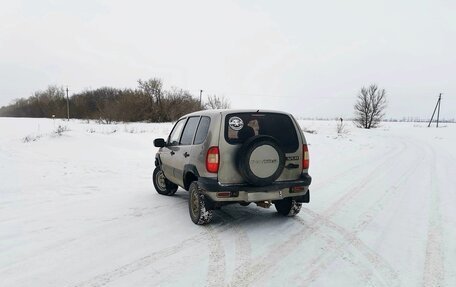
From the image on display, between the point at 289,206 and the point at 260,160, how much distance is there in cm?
133

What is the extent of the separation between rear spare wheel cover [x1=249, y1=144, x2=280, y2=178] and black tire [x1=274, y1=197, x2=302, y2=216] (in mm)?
992

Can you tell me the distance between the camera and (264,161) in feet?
16.8

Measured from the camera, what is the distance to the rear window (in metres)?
5.28

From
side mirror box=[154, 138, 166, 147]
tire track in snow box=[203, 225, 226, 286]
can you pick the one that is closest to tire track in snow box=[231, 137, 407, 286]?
tire track in snow box=[203, 225, 226, 286]

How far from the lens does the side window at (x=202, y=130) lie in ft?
18.3

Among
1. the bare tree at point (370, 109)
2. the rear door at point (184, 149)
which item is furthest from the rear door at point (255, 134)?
the bare tree at point (370, 109)

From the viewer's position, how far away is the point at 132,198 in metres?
7.43

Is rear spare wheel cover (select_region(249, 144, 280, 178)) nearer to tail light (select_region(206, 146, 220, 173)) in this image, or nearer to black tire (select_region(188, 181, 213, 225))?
tail light (select_region(206, 146, 220, 173))

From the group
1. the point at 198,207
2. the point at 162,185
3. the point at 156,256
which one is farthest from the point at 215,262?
the point at 162,185

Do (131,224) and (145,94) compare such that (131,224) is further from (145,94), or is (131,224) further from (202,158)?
(145,94)

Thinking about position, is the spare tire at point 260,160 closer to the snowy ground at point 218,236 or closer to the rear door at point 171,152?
the snowy ground at point 218,236

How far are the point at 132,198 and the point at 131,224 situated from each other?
6.13 feet

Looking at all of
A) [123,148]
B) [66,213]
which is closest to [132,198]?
[66,213]

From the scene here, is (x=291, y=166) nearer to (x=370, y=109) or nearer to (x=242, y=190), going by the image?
(x=242, y=190)
